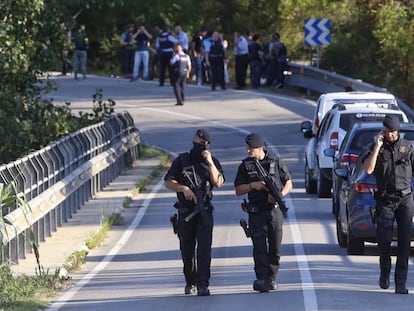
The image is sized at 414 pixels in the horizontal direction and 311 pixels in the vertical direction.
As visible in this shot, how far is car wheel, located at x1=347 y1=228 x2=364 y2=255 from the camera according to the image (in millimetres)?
15617

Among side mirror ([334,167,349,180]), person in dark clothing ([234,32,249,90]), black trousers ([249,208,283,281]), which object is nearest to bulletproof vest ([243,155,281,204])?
black trousers ([249,208,283,281])

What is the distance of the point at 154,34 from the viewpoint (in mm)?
53969

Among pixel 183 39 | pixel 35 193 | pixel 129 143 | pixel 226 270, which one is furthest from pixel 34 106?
pixel 183 39

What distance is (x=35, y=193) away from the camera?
1725cm

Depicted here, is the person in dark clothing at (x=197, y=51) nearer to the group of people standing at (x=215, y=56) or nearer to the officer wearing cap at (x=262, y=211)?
the group of people standing at (x=215, y=56)

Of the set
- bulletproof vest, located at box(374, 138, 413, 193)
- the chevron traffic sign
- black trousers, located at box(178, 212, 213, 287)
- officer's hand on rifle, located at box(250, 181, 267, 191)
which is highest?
the chevron traffic sign

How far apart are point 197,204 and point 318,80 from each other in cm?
2666

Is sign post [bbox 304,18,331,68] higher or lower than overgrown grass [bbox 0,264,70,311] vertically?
higher

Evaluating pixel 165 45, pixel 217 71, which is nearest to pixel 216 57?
pixel 217 71

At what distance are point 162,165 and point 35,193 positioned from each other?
38.6ft

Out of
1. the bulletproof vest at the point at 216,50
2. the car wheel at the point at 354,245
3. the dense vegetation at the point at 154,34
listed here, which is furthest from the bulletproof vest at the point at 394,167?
the bulletproof vest at the point at 216,50

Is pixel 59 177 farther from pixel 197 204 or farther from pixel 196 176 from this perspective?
pixel 197 204

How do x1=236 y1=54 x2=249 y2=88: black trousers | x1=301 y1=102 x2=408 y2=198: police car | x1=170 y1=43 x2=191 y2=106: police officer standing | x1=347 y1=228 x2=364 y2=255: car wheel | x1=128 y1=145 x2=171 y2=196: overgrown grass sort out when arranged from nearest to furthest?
x1=347 y1=228 x2=364 y2=255: car wheel → x1=301 y1=102 x2=408 y2=198: police car → x1=128 y1=145 x2=171 y2=196: overgrown grass → x1=170 y1=43 x2=191 y2=106: police officer standing → x1=236 y1=54 x2=249 y2=88: black trousers

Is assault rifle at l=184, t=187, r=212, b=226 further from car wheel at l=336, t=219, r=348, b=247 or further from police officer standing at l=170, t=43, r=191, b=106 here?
police officer standing at l=170, t=43, r=191, b=106
